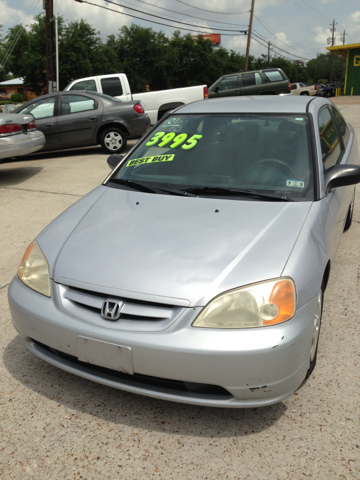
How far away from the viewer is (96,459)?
209 centimetres

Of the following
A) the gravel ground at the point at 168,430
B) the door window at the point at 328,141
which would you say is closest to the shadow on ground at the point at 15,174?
the gravel ground at the point at 168,430

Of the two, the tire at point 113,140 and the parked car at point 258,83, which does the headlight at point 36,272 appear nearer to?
the tire at point 113,140

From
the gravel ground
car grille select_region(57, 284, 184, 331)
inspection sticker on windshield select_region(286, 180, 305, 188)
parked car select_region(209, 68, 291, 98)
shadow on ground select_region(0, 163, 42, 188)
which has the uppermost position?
parked car select_region(209, 68, 291, 98)

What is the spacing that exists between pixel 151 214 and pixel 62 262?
62cm

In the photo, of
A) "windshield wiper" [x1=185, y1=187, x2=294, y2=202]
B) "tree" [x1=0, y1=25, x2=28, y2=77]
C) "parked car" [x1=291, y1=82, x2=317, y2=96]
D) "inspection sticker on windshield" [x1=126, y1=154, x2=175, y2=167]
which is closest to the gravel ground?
"windshield wiper" [x1=185, y1=187, x2=294, y2=202]

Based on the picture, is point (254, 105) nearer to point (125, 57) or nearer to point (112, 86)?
point (112, 86)

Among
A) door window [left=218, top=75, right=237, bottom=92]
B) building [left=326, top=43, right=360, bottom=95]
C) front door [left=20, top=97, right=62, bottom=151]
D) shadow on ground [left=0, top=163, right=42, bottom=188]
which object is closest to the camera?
shadow on ground [left=0, top=163, right=42, bottom=188]

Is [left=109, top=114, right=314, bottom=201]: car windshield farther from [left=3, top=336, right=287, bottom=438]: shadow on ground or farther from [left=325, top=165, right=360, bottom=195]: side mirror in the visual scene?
[left=3, top=336, right=287, bottom=438]: shadow on ground

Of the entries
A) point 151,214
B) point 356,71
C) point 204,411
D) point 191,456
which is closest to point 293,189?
point 151,214

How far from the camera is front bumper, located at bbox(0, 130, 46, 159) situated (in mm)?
7852

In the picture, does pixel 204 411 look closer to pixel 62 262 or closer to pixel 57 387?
pixel 57 387

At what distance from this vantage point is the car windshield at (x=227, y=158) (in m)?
3.02

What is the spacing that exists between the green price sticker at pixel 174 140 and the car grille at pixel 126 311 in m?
1.64

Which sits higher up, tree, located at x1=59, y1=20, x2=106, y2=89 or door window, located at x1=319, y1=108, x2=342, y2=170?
tree, located at x1=59, y1=20, x2=106, y2=89
